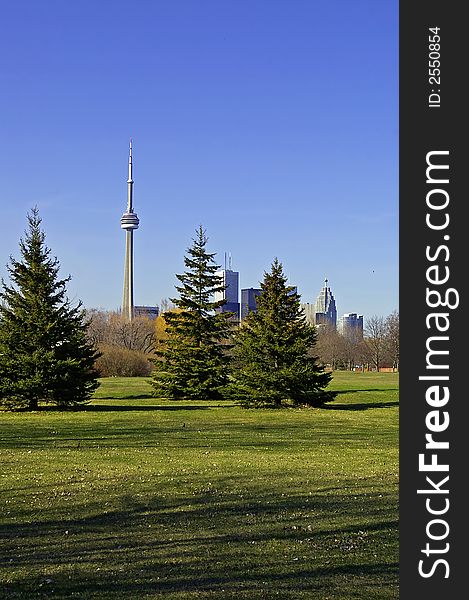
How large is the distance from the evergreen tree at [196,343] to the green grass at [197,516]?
51.1 feet

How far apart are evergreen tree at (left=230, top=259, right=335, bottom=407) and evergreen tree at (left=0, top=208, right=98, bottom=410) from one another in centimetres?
695

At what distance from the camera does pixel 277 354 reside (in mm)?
33844

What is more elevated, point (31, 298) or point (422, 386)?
point (31, 298)

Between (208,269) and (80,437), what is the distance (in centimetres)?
1930

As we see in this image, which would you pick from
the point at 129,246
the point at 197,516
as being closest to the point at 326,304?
the point at 129,246

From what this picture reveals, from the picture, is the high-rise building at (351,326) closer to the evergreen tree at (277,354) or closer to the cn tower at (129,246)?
the cn tower at (129,246)

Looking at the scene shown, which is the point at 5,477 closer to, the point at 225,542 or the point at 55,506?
the point at 55,506

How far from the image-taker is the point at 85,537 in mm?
9148

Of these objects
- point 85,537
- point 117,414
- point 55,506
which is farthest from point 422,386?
point 117,414

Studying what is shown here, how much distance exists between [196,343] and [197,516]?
28523mm

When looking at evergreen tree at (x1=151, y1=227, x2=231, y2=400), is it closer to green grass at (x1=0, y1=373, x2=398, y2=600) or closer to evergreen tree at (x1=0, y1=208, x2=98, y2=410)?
evergreen tree at (x1=0, y1=208, x2=98, y2=410)

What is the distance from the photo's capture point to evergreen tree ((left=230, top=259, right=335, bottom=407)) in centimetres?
3350

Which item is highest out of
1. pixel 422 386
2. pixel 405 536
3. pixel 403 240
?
pixel 403 240

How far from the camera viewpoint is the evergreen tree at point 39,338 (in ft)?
Result: 103
